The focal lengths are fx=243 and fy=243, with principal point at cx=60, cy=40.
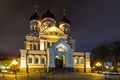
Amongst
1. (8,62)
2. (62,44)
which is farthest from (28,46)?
(8,62)

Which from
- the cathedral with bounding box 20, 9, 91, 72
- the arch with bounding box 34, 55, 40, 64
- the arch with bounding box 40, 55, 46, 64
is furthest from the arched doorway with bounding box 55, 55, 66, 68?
the arch with bounding box 34, 55, 40, 64

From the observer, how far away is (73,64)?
64.1m

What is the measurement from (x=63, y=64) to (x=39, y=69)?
651cm

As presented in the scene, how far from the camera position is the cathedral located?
61.7 meters

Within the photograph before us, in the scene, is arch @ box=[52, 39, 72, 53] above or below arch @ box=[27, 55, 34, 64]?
above

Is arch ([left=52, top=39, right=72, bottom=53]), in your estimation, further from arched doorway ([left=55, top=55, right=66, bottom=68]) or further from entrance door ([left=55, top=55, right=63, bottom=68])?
entrance door ([left=55, top=55, right=63, bottom=68])

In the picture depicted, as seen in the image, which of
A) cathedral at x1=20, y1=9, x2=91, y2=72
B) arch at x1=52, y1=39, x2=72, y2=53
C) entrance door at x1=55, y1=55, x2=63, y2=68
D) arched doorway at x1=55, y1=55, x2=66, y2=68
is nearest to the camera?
cathedral at x1=20, y1=9, x2=91, y2=72

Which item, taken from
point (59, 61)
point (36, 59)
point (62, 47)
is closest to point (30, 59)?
point (36, 59)

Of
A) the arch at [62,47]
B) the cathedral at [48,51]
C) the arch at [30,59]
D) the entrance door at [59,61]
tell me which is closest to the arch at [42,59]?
the cathedral at [48,51]

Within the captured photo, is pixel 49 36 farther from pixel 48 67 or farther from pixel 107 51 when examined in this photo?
pixel 107 51

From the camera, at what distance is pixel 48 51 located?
2431 inches

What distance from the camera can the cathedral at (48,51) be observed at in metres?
61.7

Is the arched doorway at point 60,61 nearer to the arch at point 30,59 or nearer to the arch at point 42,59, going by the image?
the arch at point 42,59

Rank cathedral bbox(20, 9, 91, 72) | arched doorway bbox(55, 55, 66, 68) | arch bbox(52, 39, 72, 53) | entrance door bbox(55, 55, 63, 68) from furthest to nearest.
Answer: entrance door bbox(55, 55, 63, 68) < arched doorway bbox(55, 55, 66, 68) < arch bbox(52, 39, 72, 53) < cathedral bbox(20, 9, 91, 72)
